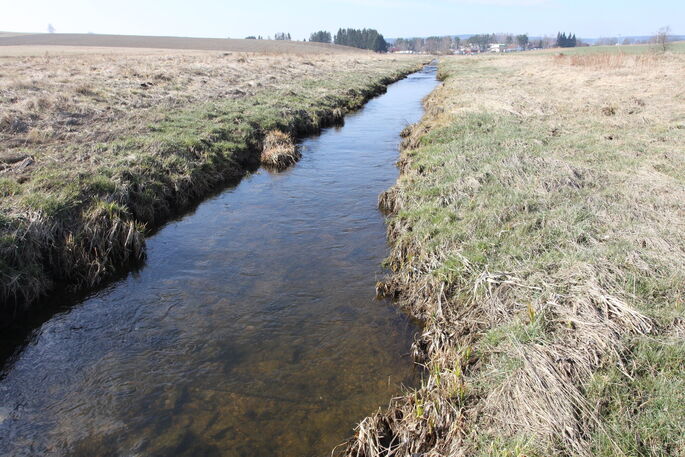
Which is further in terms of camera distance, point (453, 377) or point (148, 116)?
point (148, 116)

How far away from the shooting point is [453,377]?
5301mm

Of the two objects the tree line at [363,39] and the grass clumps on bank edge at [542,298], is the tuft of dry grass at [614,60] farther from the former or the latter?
the tree line at [363,39]

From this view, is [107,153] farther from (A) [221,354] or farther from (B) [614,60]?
(B) [614,60]

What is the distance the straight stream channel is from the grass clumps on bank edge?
720 millimetres

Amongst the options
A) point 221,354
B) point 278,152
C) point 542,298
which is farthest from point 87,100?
point 542,298

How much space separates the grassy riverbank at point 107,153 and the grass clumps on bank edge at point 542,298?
5955 mm

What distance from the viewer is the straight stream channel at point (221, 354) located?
17.4 feet

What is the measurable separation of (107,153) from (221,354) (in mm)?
8567

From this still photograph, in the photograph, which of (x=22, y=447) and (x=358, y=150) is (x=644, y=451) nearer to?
(x=22, y=447)

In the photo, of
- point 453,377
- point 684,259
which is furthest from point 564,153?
point 453,377

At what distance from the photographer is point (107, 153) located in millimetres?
12422

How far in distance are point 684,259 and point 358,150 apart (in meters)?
13.5

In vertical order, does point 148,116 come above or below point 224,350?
above

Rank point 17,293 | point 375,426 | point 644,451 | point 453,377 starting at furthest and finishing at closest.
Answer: point 17,293
point 453,377
point 375,426
point 644,451
